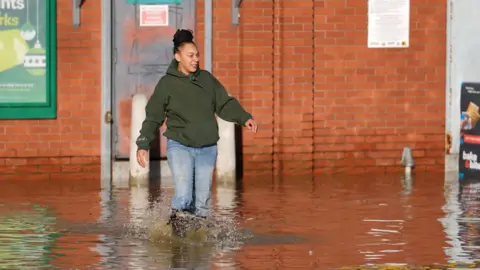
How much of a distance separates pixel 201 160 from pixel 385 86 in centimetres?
761

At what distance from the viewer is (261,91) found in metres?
19.2

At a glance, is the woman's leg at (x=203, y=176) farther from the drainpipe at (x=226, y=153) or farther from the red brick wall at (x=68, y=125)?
the red brick wall at (x=68, y=125)

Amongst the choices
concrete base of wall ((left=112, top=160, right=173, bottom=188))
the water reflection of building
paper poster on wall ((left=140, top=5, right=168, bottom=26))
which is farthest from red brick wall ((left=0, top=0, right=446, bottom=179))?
the water reflection of building

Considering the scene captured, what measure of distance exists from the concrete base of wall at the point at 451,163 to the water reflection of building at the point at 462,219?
1.71ft

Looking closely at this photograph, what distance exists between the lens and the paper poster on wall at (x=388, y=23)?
19.4 meters

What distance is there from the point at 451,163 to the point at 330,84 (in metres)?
1.95

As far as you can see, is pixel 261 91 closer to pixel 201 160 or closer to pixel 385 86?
pixel 385 86

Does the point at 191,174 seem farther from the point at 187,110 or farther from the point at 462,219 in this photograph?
the point at 462,219

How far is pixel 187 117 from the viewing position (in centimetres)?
1225

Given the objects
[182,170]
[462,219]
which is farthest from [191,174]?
[462,219]

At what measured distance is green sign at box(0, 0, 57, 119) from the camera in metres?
18.5

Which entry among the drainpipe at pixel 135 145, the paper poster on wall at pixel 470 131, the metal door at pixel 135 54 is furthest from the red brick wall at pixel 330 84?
the drainpipe at pixel 135 145

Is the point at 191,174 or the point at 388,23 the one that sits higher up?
the point at 388,23

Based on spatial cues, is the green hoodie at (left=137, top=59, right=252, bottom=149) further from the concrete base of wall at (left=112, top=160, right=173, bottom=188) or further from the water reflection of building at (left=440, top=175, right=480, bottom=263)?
the concrete base of wall at (left=112, top=160, right=173, bottom=188)
